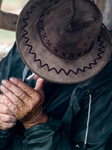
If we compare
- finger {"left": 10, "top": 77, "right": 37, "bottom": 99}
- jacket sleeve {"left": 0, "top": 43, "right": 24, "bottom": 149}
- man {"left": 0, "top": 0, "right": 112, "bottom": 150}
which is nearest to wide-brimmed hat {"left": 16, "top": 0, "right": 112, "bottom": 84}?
man {"left": 0, "top": 0, "right": 112, "bottom": 150}

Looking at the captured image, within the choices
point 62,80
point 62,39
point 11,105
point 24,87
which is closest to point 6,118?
point 11,105

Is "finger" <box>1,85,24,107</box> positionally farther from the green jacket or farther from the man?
the green jacket

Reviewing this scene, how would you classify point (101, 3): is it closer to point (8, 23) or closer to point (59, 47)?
point (8, 23)

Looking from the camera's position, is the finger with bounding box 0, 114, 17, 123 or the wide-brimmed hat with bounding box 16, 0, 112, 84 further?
the finger with bounding box 0, 114, 17, 123

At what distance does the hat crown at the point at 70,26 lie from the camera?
87 centimetres

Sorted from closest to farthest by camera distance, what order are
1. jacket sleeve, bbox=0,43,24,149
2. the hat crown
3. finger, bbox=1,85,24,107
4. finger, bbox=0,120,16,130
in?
the hat crown, finger, bbox=1,85,24,107, finger, bbox=0,120,16,130, jacket sleeve, bbox=0,43,24,149

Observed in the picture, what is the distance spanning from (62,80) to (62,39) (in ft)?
0.80

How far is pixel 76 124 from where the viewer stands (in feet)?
4.39

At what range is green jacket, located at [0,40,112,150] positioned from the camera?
115cm

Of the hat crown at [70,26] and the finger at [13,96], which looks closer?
the hat crown at [70,26]

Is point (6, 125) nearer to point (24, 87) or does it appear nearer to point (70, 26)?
point (24, 87)

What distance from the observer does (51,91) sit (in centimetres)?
150

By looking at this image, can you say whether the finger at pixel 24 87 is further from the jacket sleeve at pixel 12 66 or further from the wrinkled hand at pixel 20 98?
Answer: the jacket sleeve at pixel 12 66

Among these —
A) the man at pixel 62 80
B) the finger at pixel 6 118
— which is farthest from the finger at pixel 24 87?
the finger at pixel 6 118
